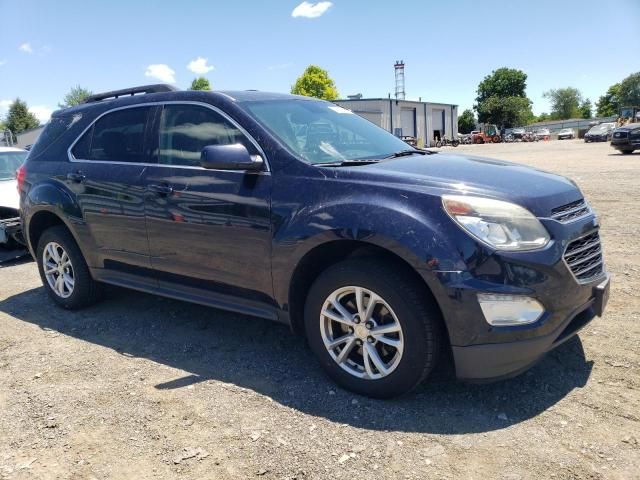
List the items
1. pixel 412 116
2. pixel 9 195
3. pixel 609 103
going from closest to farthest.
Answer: pixel 9 195
pixel 412 116
pixel 609 103

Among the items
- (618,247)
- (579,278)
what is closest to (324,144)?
(579,278)

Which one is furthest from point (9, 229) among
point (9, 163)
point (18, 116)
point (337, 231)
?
point (18, 116)

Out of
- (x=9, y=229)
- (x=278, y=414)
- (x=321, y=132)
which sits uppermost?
(x=321, y=132)

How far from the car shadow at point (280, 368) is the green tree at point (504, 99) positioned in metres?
95.4

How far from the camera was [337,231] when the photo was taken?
2.96m

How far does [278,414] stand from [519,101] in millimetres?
97827

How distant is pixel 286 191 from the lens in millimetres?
3227

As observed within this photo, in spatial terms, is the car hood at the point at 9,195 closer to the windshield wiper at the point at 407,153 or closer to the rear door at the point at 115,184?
the rear door at the point at 115,184

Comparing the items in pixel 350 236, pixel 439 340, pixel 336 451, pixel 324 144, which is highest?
pixel 324 144

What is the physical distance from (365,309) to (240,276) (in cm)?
96

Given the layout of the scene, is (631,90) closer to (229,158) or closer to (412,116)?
(412,116)

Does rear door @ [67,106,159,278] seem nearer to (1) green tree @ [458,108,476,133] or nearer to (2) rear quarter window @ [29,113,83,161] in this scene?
(2) rear quarter window @ [29,113,83,161]

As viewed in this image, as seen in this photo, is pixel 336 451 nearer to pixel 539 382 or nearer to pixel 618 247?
pixel 539 382

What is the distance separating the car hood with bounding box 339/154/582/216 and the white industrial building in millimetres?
43885
